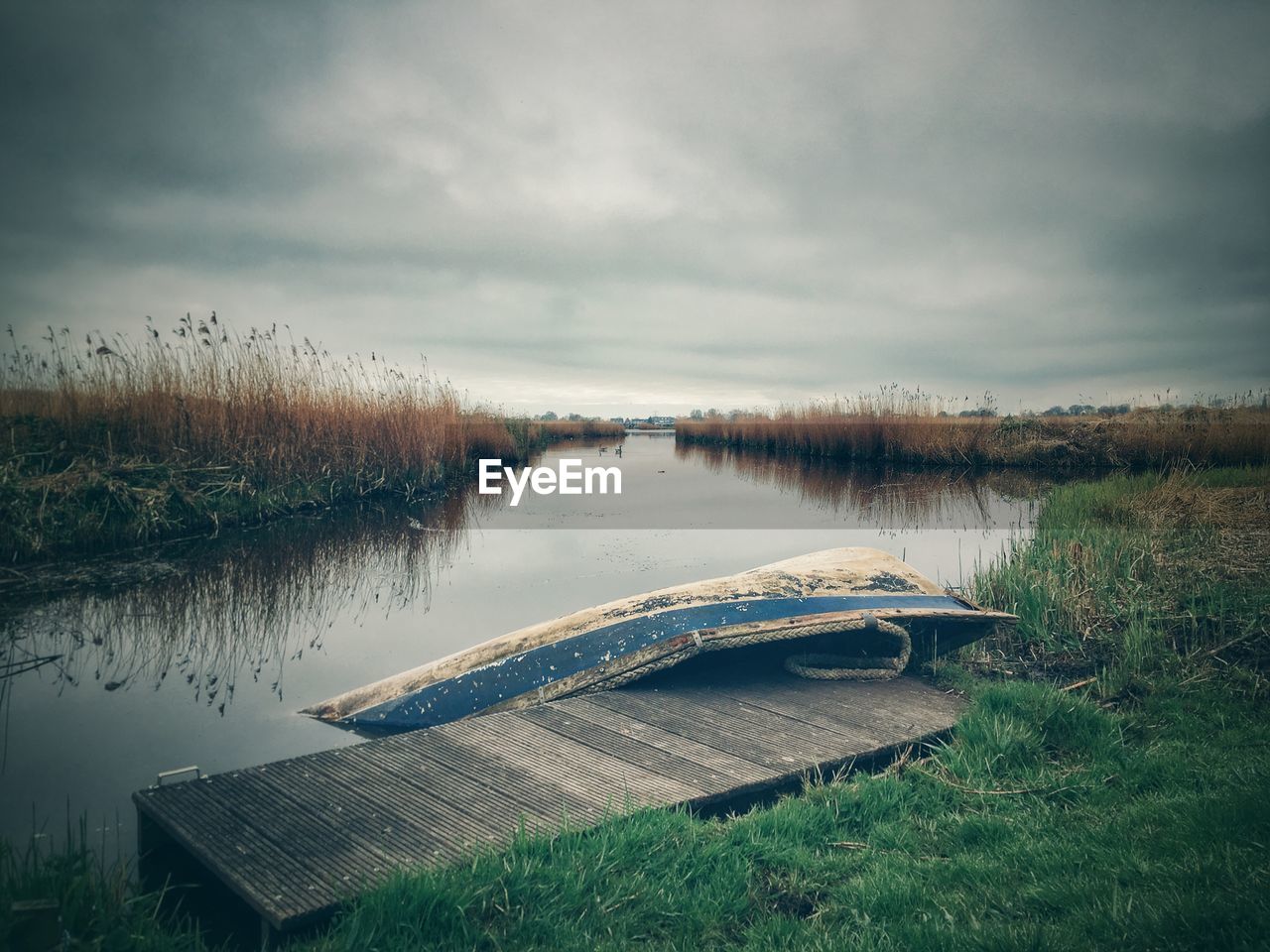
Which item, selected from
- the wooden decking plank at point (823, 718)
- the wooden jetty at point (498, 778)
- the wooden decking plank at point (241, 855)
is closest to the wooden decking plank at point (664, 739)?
the wooden jetty at point (498, 778)

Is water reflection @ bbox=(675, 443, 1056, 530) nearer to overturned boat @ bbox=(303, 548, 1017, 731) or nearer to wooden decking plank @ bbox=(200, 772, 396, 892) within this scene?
overturned boat @ bbox=(303, 548, 1017, 731)

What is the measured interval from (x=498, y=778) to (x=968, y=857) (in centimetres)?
148

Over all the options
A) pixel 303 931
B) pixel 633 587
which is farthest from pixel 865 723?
pixel 633 587

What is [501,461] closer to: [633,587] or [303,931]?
[633,587]

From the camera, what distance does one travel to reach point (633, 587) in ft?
21.2

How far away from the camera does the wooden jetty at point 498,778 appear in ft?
6.80

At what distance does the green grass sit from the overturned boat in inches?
18.4

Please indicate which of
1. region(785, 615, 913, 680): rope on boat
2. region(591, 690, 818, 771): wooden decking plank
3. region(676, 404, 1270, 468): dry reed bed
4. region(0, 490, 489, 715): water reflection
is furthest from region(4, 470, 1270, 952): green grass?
region(676, 404, 1270, 468): dry reed bed

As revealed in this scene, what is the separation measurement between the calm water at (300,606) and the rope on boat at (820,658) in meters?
1.39

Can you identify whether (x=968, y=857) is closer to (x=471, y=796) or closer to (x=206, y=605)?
(x=471, y=796)

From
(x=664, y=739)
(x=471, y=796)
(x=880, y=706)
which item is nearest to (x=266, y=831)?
(x=471, y=796)

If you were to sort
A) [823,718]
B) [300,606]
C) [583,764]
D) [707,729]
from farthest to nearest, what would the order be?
[300,606], [823,718], [707,729], [583,764]

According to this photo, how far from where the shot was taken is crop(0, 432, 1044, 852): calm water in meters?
3.29

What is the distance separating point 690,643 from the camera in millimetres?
3484
